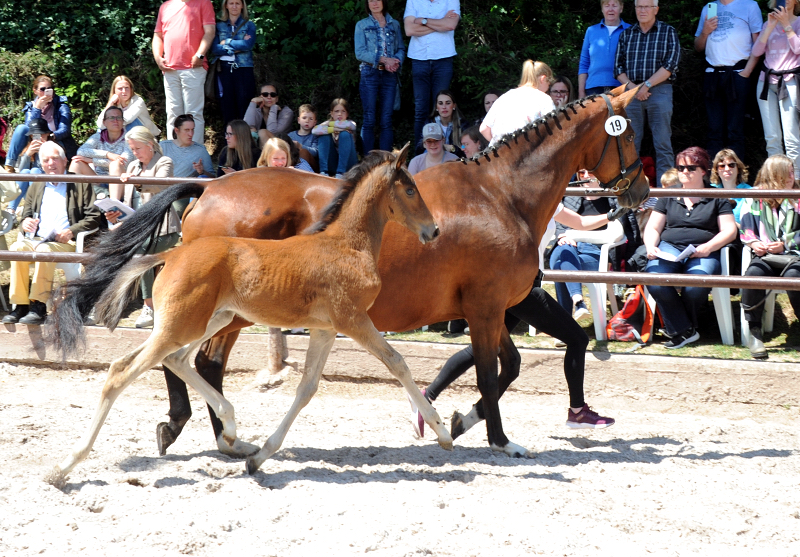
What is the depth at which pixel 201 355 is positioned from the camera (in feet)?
15.8

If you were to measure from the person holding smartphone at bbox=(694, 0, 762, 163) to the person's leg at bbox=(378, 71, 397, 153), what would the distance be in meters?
3.26

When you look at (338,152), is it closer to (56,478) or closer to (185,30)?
(185,30)

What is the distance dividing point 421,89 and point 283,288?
5.64 m

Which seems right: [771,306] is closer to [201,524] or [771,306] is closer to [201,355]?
[201,355]

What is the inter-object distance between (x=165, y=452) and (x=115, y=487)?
0.63 metres

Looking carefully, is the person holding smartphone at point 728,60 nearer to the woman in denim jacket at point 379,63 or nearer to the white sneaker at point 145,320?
the woman in denim jacket at point 379,63

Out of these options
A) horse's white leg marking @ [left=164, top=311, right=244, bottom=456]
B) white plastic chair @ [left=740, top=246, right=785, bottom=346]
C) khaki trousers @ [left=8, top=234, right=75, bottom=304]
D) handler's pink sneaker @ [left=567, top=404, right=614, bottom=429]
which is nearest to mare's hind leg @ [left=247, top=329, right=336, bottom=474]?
horse's white leg marking @ [left=164, top=311, right=244, bottom=456]

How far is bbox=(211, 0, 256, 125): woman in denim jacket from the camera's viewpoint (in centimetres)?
957

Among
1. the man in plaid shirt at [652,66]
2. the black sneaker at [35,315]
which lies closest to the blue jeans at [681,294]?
the man in plaid shirt at [652,66]

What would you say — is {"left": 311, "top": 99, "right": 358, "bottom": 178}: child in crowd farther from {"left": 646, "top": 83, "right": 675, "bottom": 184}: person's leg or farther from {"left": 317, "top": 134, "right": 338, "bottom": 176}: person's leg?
{"left": 646, "top": 83, "right": 675, "bottom": 184}: person's leg

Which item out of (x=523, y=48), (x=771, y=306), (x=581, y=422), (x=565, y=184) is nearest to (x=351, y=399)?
(x=581, y=422)

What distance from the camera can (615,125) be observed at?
4.99 meters

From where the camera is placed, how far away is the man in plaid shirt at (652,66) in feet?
27.7

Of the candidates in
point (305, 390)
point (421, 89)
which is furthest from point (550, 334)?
point (421, 89)
